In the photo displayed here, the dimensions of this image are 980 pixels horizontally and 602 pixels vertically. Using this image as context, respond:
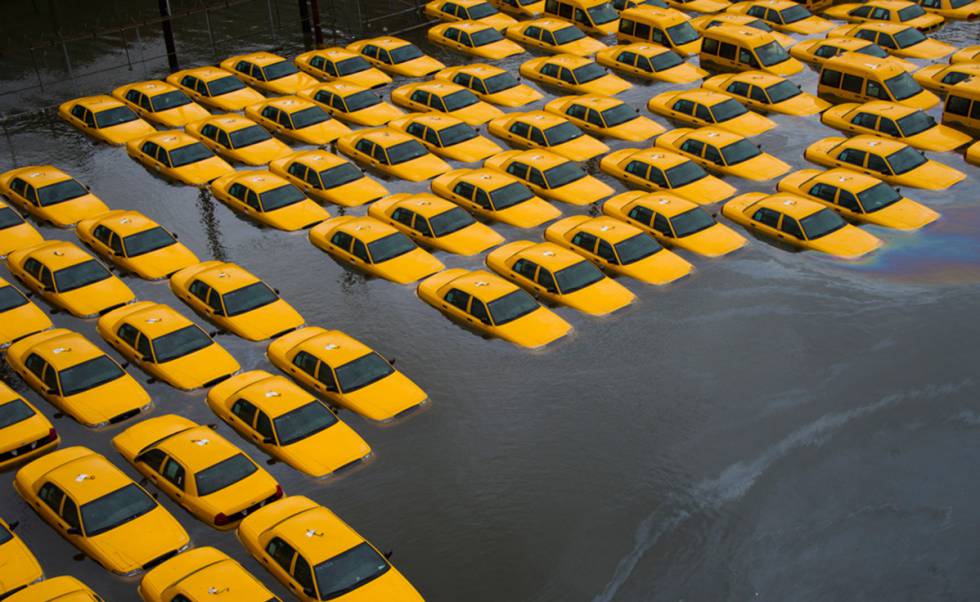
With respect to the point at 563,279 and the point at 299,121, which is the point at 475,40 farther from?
the point at 563,279

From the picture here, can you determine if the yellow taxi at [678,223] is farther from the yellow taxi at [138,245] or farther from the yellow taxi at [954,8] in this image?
the yellow taxi at [954,8]

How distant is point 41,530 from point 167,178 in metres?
17.3

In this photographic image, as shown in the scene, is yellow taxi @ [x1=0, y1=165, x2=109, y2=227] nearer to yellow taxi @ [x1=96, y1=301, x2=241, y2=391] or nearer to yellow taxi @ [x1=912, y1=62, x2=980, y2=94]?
yellow taxi @ [x1=96, y1=301, x2=241, y2=391]

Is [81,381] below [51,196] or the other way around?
below

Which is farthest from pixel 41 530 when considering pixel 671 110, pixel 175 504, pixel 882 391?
pixel 671 110

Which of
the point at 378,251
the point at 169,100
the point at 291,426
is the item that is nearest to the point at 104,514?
the point at 291,426

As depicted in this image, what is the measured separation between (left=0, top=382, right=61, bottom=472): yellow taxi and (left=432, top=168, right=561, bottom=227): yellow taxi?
1420 cm

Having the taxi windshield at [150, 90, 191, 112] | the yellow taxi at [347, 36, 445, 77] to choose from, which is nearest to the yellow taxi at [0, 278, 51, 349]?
the taxi windshield at [150, 90, 191, 112]

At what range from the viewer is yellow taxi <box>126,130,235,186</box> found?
36281 mm

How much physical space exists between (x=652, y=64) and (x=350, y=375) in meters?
23.9

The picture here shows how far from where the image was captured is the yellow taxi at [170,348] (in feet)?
85.2

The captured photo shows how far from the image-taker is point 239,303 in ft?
93.0

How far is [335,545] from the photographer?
64.7 ft

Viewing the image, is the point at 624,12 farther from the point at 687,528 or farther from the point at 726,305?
the point at 687,528
